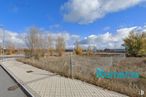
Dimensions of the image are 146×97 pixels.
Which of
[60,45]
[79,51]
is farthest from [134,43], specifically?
[60,45]

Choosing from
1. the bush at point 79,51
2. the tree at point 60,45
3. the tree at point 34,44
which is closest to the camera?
the tree at point 34,44

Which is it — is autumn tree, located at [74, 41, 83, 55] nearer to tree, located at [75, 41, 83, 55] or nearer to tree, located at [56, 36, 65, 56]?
tree, located at [75, 41, 83, 55]

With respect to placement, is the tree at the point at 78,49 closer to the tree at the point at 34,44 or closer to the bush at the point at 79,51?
the bush at the point at 79,51

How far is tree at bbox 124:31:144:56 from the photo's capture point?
44359mm

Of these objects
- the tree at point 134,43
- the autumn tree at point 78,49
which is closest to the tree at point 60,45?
the autumn tree at point 78,49

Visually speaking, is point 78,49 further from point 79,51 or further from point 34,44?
point 34,44

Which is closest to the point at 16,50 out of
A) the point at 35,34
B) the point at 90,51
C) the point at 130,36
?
the point at 90,51

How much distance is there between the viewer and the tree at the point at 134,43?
146 ft

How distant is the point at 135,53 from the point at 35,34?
26.3 meters

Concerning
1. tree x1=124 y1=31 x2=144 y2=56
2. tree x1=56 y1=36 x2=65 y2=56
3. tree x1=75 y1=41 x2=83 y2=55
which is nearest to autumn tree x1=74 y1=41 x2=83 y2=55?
tree x1=75 y1=41 x2=83 y2=55

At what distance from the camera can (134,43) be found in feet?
147

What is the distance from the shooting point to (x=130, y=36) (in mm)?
47250

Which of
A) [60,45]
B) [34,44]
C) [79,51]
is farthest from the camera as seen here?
[79,51]

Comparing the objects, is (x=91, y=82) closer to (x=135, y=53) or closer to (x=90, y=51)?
(x=135, y=53)
